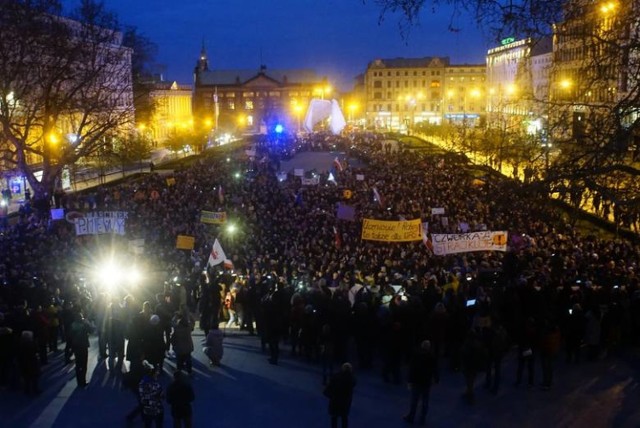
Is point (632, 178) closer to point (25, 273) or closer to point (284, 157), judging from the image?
point (25, 273)

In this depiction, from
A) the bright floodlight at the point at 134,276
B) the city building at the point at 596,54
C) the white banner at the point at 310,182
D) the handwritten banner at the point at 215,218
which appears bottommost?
the bright floodlight at the point at 134,276

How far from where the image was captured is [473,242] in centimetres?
1703

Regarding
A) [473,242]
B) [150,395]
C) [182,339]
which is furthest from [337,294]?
[473,242]

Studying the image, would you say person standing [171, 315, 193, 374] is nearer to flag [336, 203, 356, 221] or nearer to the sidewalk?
flag [336, 203, 356, 221]

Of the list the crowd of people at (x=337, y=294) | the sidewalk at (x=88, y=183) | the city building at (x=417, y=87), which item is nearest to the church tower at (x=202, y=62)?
the city building at (x=417, y=87)

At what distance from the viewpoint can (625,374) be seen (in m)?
10.5

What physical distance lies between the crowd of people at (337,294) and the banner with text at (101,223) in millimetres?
636

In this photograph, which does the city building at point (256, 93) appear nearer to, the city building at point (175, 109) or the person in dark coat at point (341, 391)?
the city building at point (175, 109)

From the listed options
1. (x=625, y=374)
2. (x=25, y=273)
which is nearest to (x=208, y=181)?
(x=25, y=273)

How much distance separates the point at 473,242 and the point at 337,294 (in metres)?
6.77

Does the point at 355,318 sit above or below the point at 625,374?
above

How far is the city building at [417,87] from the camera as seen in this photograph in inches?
5295

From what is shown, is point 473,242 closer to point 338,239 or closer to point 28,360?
point 338,239

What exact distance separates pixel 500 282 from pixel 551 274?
148 centimetres
